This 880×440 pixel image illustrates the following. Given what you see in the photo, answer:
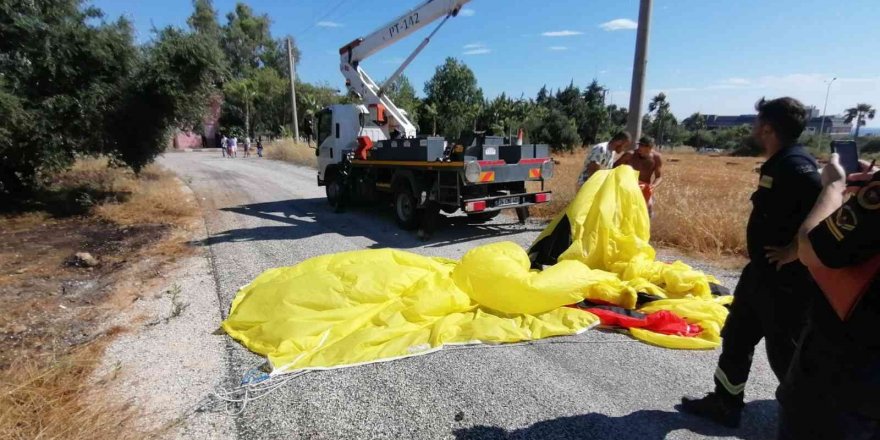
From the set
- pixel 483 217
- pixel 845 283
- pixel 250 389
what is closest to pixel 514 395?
pixel 250 389

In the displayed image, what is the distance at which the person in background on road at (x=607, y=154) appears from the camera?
20.4ft

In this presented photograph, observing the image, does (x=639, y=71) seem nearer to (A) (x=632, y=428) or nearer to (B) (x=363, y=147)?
(B) (x=363, y=147)

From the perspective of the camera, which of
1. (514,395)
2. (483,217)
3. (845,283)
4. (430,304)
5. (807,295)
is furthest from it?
(483,217)

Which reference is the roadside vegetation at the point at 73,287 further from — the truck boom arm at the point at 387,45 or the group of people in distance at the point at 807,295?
the truck boom arm at the point at 387,45

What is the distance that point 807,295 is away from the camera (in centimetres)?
209

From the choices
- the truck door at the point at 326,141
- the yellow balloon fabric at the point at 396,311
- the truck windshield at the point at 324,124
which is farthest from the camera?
the truck windshield at the point at 324,124

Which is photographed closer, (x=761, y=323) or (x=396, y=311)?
(x=761, y=323)

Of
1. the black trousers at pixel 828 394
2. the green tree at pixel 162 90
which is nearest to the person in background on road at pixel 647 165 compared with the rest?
the black trousers at pixel 828 394

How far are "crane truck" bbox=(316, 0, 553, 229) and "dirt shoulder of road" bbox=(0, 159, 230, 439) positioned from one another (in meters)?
3.15

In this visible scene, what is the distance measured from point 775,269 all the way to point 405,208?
20.2 ft

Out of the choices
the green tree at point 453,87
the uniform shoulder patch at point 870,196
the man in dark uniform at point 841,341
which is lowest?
the man in dark uniform at point 841,341

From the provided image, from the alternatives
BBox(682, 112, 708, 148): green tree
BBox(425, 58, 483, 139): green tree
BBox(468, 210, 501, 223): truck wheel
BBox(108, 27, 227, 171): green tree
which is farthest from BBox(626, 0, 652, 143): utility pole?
BBox(682, 112, 708, 148): green tree

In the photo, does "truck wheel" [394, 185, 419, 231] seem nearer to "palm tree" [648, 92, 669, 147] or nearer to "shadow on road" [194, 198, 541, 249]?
"shadow on road" [194, 198, 541, 249]

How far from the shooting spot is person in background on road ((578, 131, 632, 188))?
6.21m
